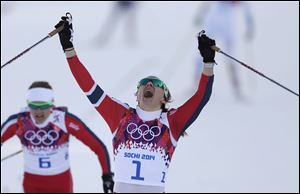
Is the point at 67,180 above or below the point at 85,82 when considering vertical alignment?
below

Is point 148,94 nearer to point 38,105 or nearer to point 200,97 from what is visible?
point 200,97

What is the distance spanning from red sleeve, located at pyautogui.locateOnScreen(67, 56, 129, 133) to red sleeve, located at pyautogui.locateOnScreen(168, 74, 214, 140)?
294 mm

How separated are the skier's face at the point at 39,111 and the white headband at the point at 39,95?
30mm

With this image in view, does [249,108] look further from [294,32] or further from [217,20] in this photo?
[294,32]

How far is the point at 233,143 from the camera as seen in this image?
841 centimetres

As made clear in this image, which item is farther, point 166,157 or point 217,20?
point 217,20

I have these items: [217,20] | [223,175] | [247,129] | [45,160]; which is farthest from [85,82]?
[217,20]

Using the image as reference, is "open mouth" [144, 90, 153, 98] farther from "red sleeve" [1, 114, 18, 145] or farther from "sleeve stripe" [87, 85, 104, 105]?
"red sleeve" [1, 114, 18, 145]

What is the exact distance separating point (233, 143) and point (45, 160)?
11.6ft

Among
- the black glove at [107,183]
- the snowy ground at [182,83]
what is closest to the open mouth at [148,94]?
the black glove at [107,183]

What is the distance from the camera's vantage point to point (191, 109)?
3.98 metres

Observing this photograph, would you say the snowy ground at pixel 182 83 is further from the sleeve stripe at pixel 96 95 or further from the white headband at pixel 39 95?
the sleeve stripe at pixel 96 95

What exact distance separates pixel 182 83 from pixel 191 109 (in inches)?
315

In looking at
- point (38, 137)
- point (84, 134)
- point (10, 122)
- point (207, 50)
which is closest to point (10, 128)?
point (10, 122)
